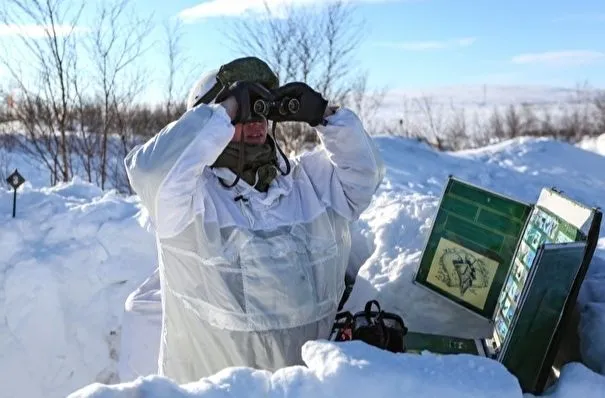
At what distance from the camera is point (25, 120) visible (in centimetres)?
1016

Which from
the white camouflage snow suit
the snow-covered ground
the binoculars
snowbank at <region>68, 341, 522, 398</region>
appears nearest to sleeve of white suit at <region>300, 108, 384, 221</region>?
the white camouflage snow suit

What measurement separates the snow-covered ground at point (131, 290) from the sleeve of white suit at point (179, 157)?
2.20ft

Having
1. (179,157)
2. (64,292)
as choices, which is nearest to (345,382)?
(179,157)

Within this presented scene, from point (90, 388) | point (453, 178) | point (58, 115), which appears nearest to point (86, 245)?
point (453, 178)

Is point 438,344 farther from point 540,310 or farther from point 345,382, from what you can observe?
point 345,382

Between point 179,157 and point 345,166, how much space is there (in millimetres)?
641

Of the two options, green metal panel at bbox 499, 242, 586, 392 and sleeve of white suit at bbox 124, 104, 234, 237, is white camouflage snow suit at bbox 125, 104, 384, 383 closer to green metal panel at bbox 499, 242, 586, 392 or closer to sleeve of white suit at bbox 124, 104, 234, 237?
sleeve of white suit at bbox 124, 104, 234, 237

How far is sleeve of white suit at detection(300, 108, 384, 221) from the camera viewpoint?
2.37m

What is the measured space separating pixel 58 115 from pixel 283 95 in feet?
27.2

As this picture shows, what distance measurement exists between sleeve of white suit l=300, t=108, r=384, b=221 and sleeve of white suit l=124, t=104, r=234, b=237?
0.45 m

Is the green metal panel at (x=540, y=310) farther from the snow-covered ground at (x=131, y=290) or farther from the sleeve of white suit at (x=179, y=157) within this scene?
the sleeve of white suit at (x=179, y=157)

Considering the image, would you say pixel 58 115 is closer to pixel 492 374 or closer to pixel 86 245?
pixel 86 245

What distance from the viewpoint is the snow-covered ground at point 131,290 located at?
4.93ft

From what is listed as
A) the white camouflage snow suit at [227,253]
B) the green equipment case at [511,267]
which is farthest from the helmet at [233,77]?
the green equipment case at [511,267]
